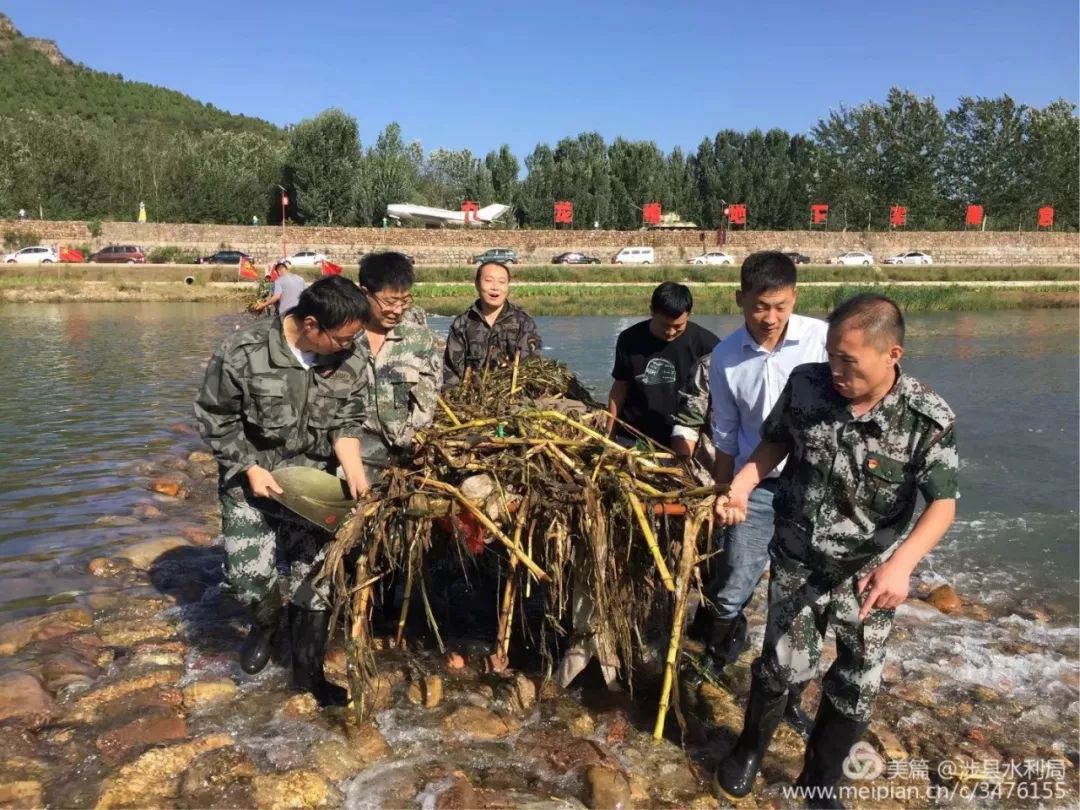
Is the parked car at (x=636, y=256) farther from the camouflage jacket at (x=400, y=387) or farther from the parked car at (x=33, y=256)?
the camouflage jacket at (x=400, y=387)

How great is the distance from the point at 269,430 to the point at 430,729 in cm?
142

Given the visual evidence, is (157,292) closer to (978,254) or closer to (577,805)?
(577,805)

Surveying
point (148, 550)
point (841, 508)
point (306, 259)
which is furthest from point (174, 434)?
point (306, 259)

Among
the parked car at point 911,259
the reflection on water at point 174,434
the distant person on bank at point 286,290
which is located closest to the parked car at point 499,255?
the reflection on water at point 174,434

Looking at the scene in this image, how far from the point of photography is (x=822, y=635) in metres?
2.90

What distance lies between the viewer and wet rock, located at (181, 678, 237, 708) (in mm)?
3561

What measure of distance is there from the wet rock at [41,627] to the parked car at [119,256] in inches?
1408

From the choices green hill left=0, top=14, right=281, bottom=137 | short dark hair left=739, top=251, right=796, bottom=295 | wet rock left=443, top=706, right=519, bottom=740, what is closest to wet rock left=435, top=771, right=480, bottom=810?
wet rock left=443, top=706, right=519, bottom=740

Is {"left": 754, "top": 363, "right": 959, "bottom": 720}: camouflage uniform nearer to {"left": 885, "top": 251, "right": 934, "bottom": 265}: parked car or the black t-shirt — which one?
the black t-shirt

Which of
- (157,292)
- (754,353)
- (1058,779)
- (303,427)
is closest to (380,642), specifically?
(303,427)

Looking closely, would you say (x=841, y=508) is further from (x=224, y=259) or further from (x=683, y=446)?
(x=224, y=259)

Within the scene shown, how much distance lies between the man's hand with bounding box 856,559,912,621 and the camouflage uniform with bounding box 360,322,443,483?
6.47 ft

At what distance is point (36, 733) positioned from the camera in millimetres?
3264

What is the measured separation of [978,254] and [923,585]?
5223 centimetres
